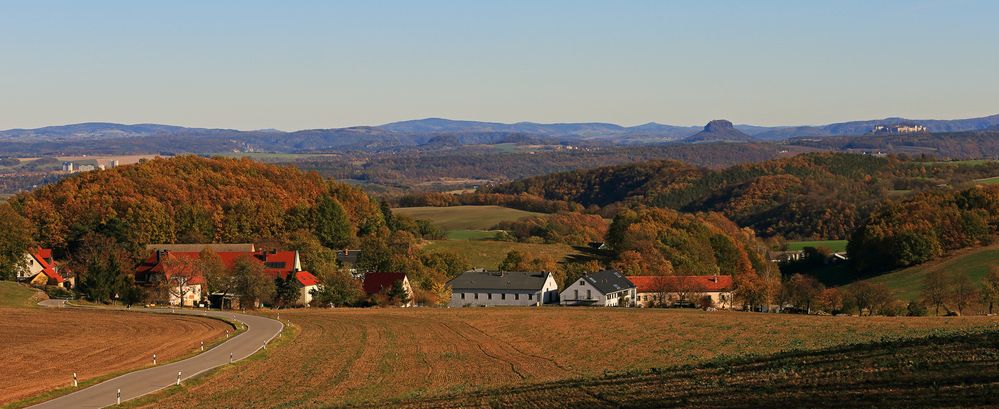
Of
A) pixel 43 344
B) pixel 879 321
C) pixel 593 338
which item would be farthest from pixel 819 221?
pixel 43 344

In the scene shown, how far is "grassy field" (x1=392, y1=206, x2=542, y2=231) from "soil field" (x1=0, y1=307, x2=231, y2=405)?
95.2 m

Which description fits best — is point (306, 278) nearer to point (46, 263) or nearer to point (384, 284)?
point (384, 284)

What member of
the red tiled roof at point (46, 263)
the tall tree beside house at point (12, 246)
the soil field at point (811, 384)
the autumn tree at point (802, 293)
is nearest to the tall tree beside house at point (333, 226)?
the red tiled roof at point (46, 263)

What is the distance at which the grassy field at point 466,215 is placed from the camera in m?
164

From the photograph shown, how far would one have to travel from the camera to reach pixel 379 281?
89.8 metres

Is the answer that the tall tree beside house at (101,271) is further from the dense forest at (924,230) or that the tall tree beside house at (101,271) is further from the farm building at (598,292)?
the dense forest at (924,230)

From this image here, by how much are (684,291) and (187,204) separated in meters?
59.0

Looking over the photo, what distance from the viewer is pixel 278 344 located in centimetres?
5047

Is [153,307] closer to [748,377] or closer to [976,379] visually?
[748,377]

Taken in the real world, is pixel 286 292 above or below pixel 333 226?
below

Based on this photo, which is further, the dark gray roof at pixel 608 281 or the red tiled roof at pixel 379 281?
the dark gray roof at pixel 608 281

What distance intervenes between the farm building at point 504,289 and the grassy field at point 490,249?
62.3ft

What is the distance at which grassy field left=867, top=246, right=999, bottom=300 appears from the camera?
9538cm

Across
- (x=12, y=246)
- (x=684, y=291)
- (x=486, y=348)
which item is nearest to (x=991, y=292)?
(x=684, y=291)
